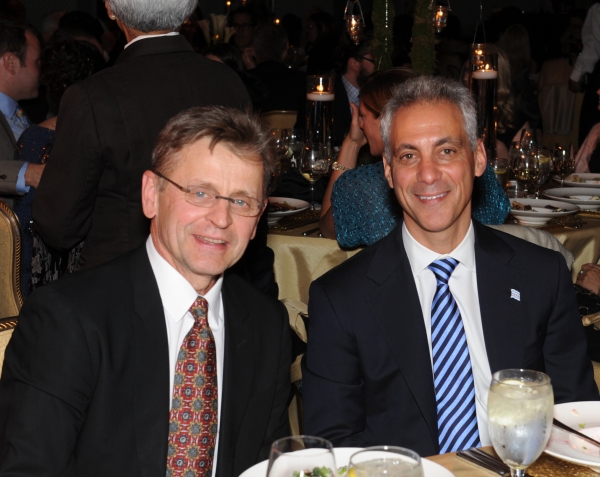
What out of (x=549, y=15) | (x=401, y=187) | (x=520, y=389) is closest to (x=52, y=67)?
(x=401, y=187)

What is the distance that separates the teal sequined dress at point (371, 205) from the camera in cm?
321

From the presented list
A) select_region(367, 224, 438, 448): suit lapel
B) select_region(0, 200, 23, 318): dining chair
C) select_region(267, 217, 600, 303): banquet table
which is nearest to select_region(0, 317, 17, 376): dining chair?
select_region(367, 224, 438, 448): suit lapel

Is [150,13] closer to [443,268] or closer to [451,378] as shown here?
[443,268]

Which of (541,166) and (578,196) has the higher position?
(541,166)

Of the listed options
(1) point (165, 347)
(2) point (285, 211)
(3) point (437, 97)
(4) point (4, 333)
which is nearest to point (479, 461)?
(1) point (165, 347)

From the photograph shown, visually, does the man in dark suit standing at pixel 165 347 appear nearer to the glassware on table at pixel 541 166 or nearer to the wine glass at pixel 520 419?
the wine glass at pixel 520 419

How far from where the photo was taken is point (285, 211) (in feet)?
13.1

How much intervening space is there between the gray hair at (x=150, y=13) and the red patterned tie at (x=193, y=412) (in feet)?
4.22

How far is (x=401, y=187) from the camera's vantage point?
2129mm

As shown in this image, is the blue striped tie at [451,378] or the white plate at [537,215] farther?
the white plate at [537,215]

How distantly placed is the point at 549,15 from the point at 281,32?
7436 millimetres

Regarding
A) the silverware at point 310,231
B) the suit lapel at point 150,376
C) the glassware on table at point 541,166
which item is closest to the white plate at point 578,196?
the glassware on table at point 541,166

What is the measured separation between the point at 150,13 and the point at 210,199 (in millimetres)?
1122

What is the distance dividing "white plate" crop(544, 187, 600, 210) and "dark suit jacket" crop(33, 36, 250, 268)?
7.43ft
